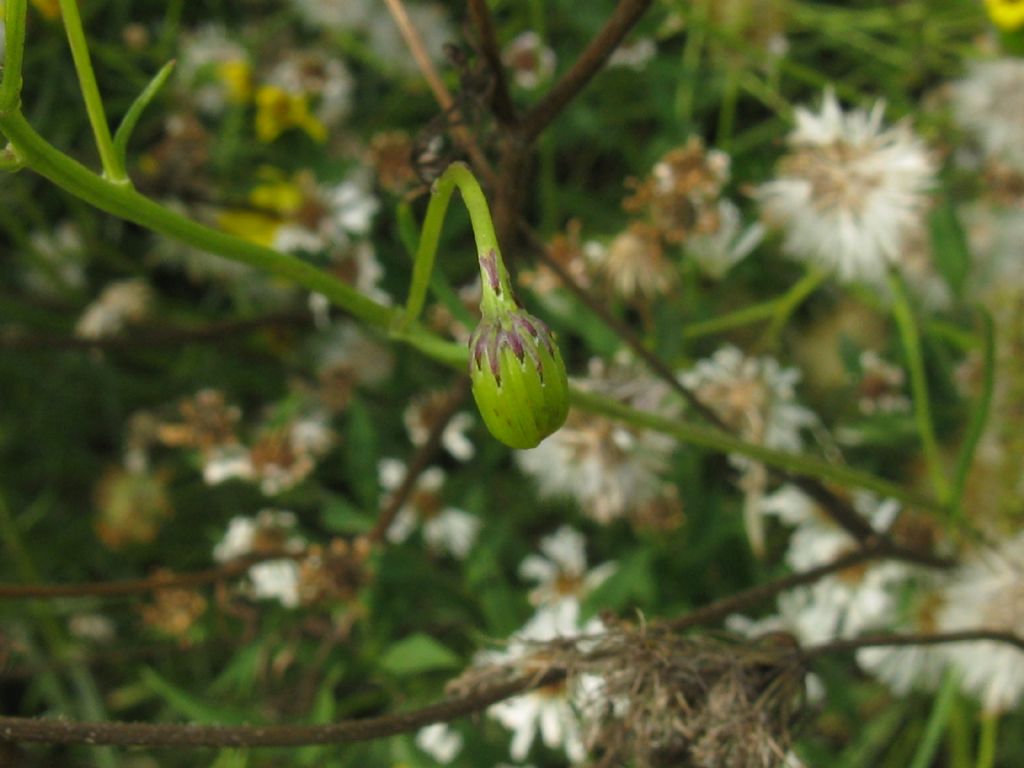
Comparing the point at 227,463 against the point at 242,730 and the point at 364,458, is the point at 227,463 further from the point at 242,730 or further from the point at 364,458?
the point at 242,730

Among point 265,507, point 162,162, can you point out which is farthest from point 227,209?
point 265,507

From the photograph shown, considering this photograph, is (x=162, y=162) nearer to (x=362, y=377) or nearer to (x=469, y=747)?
(x=362, y=377)

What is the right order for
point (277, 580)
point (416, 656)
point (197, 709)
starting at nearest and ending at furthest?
1. point (197, 709)
2. point (416, 656)
3. point (277, 580)

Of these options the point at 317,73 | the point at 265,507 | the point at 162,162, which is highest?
the point at 317,73

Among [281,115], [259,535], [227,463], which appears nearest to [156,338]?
[227,463]

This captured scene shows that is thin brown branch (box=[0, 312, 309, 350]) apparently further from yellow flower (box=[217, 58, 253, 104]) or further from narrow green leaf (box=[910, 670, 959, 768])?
narrow green leaf (box=[910, 670, 959, 768])

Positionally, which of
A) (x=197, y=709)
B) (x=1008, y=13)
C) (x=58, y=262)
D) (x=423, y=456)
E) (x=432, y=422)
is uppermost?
(x=58, y=262)
